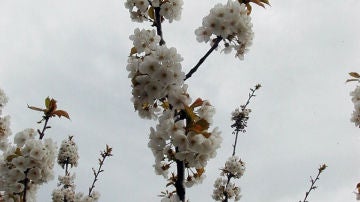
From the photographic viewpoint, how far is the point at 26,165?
3.53m

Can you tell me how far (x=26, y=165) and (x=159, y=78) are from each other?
58.8 inches

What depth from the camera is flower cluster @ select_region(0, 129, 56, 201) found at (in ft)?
11.7

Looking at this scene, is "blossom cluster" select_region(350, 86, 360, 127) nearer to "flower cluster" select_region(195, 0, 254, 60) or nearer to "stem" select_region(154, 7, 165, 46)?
"flower cluster" select_region(195, 0, 254, 60)

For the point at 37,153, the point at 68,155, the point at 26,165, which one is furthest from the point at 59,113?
the point at 68,155

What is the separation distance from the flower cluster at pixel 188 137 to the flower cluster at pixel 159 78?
0.42 feet

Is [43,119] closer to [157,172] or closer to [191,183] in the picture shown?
[157,172]

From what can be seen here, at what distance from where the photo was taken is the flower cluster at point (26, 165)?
3557mm

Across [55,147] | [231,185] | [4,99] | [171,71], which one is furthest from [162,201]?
[231,185]

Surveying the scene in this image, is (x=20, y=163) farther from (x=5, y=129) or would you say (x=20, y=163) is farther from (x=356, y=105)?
(x=356, y=105)

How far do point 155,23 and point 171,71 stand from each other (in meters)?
1.09

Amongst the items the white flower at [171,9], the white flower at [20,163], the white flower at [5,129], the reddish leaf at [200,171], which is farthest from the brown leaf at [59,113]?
the white flower at [5,129]

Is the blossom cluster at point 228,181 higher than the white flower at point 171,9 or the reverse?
higher

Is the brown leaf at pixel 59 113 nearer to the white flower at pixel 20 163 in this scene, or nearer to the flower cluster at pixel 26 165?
the flower cluster at pixel 26 165

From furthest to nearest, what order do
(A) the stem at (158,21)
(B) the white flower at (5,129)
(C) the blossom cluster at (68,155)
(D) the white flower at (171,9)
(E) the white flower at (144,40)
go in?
(C) the blossom cluster at (68,155), (B) the white flower at (5,129), (D) the white flower at (171,9), (A) the stem at (158,21), (E) the white flower at (144,40)
